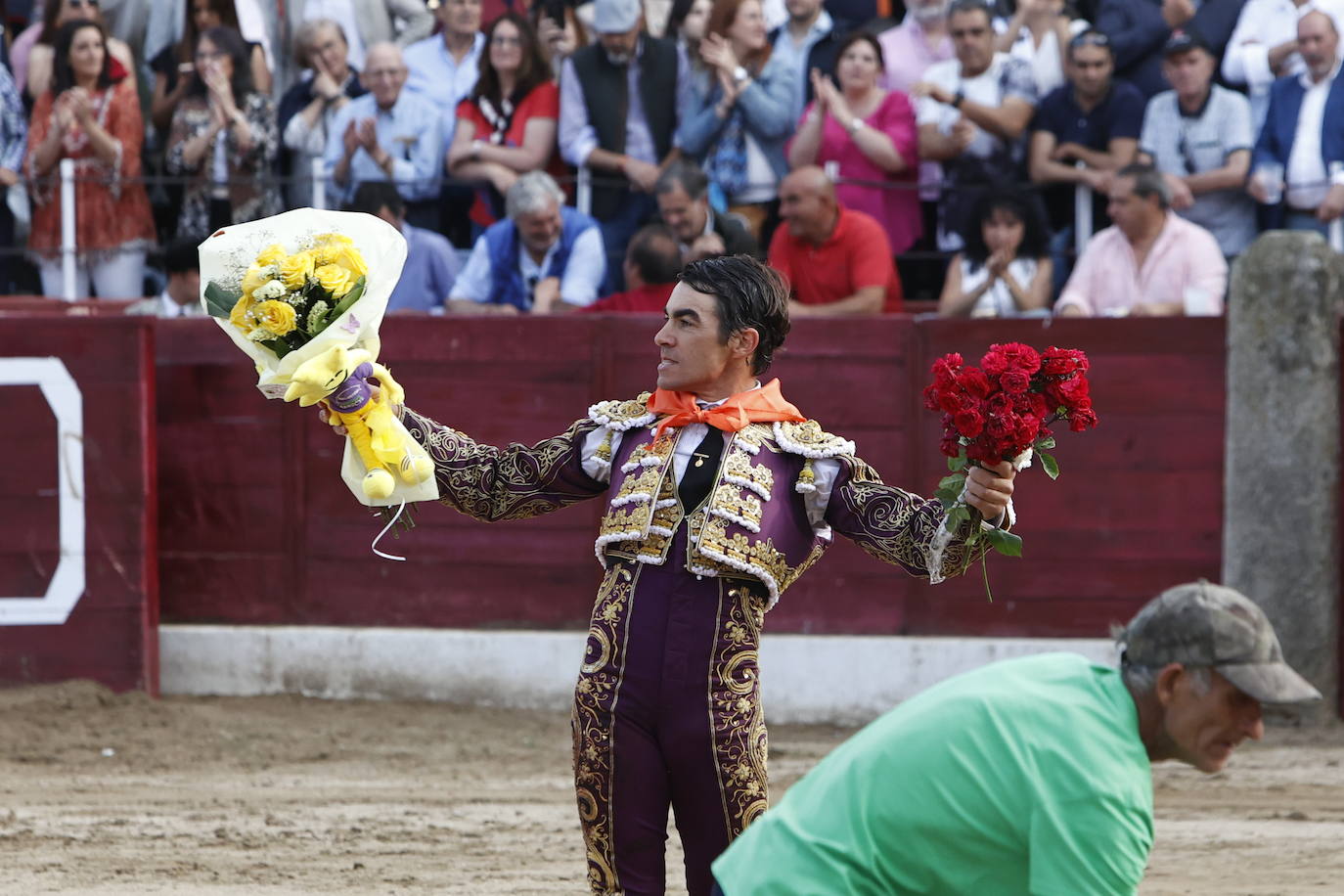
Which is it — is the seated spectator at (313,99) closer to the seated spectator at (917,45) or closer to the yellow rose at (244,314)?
the seated spectator at (917,45)

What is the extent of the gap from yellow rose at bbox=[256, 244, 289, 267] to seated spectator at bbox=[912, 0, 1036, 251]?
472 centimetres

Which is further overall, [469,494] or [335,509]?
[335,509]

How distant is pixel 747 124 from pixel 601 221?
0.75 metres

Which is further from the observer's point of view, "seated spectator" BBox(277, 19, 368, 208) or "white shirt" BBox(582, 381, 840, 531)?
"seated spectator" BBox(277, 19, 368, 208)

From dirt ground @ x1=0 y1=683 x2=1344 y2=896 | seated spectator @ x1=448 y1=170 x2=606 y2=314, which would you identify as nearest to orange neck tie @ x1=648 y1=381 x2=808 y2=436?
dirt ground @ x1=0 y1=683 x2=1344 y2=896

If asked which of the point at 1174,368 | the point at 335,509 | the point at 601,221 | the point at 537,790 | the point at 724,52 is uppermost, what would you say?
the point at 724,52

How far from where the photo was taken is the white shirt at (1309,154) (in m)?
7.66

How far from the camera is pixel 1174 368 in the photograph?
24.9 ft

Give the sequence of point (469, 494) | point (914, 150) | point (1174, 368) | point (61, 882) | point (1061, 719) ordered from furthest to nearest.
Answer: point (914, 150) → point (1174, 368) → point (61, 882) → point (469, 494) → point (1061, 719)

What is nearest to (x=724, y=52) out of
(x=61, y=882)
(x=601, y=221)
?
(x=601, y=221)

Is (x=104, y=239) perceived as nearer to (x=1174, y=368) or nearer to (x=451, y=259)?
(x=451, y=259)

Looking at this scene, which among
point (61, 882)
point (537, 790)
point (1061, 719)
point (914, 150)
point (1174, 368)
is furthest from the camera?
point (914, 150)

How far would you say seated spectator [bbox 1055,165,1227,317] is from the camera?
740 centimetres

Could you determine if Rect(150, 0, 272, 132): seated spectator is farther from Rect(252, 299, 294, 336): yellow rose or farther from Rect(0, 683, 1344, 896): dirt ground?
Rect(252, 299, 294, 336): yellow rose
